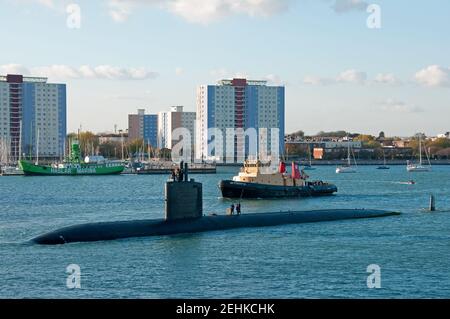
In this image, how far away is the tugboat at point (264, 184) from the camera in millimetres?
64250

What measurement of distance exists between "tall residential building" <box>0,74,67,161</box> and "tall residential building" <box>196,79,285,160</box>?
3091 centimetres

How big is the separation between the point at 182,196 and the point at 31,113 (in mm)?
132568

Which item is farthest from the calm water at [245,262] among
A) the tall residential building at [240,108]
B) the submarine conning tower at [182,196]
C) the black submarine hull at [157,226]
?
the tall residential building at [240,108]

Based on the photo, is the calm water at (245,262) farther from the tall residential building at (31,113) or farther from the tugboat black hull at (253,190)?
the tall residential building at (31,113)

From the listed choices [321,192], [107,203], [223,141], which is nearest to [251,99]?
[223,141]

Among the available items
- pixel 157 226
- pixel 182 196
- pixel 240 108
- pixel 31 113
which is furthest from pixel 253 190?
pixel 240 108

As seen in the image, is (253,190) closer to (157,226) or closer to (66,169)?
(157,226)

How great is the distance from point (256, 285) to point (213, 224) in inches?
484

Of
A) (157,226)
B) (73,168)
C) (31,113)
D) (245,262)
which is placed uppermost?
(31,113)

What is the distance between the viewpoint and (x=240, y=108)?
173625mm

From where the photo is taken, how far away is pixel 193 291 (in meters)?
23.6

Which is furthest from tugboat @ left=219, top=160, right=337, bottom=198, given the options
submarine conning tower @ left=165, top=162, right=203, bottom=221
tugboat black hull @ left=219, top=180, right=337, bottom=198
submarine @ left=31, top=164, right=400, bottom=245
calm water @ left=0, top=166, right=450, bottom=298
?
submarine conning tower @ left=165, top=162, right=203, bottom=221
